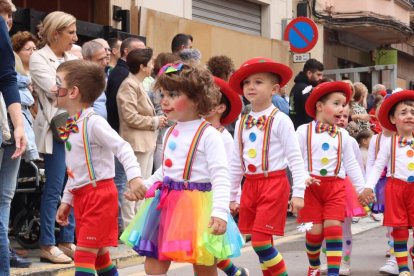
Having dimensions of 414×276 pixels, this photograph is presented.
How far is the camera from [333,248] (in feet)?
27.2

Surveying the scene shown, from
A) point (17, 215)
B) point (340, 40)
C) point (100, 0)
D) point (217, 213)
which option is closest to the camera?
point (217, 213)

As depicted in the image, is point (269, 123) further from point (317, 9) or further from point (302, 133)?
point (317, 9)

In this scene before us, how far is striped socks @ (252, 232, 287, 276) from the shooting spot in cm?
721

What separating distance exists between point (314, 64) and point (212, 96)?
7074 millimetres

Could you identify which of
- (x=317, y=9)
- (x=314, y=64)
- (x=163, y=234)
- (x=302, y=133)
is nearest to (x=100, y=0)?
(x=314, y=64)

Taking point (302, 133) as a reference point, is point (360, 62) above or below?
above

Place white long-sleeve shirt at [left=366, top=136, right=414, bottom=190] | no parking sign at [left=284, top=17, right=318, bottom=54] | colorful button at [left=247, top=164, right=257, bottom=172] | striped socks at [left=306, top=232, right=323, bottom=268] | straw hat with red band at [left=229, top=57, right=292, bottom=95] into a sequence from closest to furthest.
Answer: colorful button at [left=247, top=164, right=257, bottom=172] < straw hat with red band at [left=229, top=57, right=292, bottom=95] < striped socks at [left=306, top=232, right=323, bottom=268] < white long-sleeve shirt at [left=366, top=136, right=414, bottom=190] < no parking sign at [left=284, top=17, right=318, bottom=54]

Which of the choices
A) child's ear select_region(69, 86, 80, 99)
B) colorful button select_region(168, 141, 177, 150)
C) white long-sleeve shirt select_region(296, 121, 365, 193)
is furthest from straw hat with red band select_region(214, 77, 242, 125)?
colorful button select_region(168, 141, 177, 150)

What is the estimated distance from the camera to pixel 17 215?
9633 mm

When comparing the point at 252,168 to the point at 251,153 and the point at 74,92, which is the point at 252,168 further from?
the point at 74,92

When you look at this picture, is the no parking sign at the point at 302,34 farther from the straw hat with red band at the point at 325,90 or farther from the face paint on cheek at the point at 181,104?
the face paint on cheek at the point at 181,104

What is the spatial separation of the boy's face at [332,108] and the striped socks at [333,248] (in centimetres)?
102

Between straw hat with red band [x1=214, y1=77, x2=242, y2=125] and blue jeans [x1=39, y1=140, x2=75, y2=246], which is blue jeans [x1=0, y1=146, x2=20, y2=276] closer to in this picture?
blue jeans [x1=39, y1=140, x2=75, y2=246]

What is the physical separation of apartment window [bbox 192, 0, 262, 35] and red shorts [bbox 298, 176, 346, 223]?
9.55m
